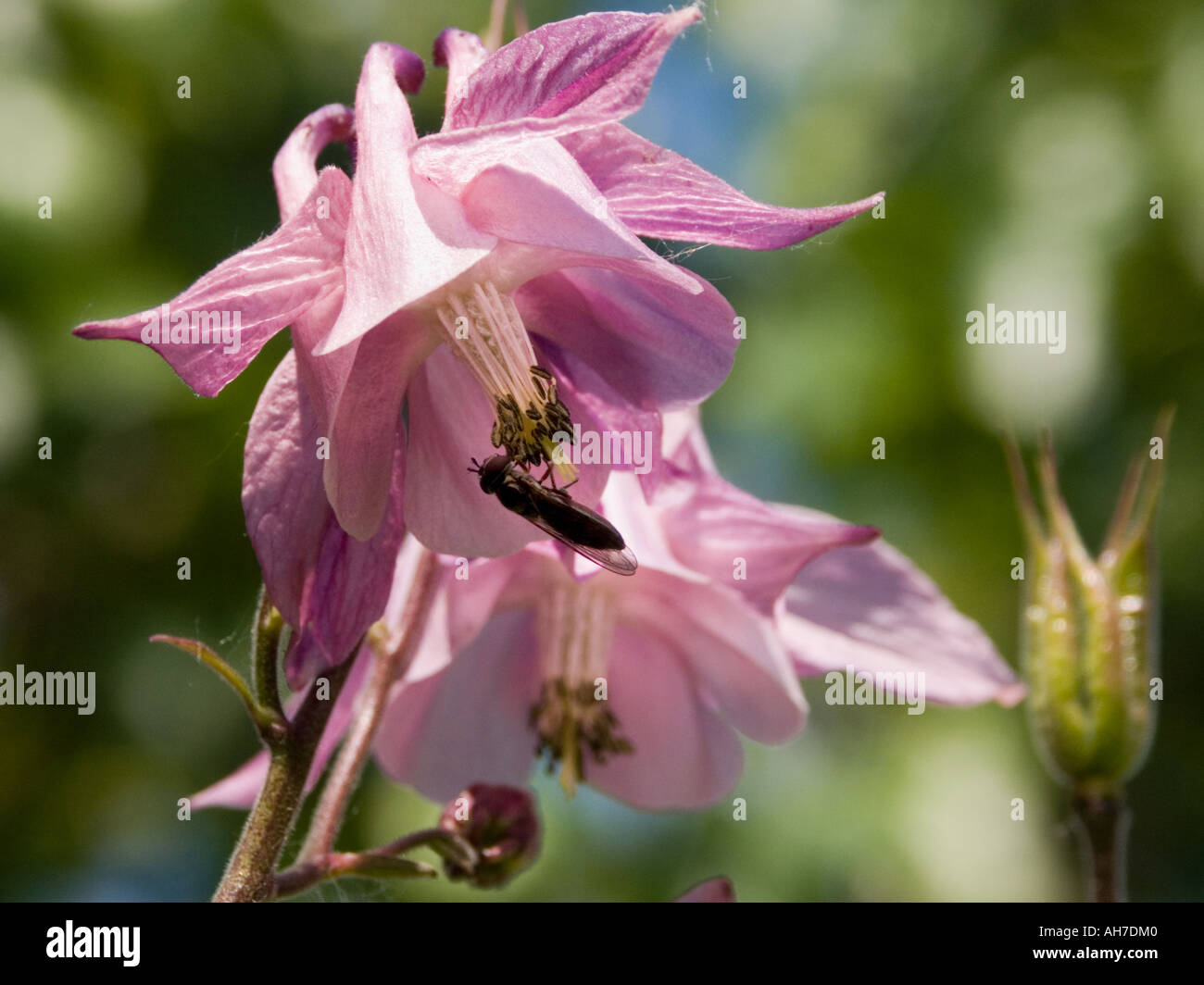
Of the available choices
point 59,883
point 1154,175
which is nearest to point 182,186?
point 59,883

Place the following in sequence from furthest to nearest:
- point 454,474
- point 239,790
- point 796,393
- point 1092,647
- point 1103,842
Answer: point 796,393 < point 239,790 < point 1092,647 < point 1103,842 < point 454,474

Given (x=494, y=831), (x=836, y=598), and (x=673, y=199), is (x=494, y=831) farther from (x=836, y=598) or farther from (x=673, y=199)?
(x=673, y=199)

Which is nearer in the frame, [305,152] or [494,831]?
[305,152]

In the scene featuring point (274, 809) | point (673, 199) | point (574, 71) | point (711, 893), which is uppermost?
point (574, 71)

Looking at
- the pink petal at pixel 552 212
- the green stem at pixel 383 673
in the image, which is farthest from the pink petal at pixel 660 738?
the pink petal at pixel 552 212

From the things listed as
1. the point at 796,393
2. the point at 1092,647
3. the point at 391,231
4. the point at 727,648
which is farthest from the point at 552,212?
the point at 796,393

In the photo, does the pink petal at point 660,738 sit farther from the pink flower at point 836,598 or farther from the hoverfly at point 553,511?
the hoverfly at point 553,511

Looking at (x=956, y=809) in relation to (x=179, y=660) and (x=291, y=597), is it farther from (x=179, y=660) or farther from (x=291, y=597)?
(x=291, y=597)
